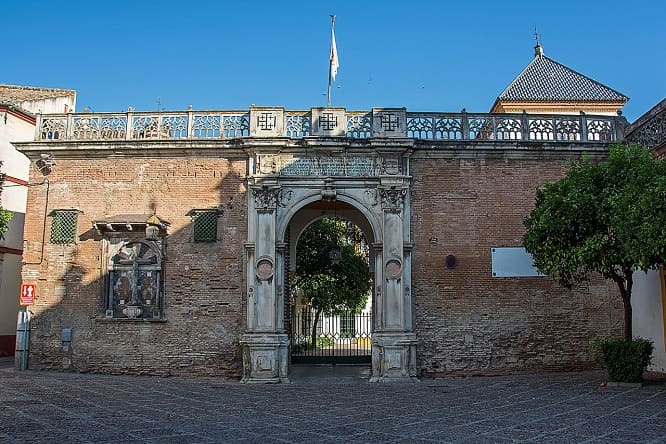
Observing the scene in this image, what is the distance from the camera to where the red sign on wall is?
14195 mm

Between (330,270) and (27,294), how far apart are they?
41.1ft

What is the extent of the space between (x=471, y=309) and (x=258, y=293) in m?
5.11

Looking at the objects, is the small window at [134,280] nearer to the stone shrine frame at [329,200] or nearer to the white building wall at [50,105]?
the stone shrine frame at [329,200]

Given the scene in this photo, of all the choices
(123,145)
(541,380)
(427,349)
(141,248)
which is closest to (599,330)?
(541,380)

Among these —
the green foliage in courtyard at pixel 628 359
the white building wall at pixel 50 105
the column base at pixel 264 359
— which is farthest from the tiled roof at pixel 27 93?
the green foliage in courtyard at pixel 628 359

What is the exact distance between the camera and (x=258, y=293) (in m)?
13.8

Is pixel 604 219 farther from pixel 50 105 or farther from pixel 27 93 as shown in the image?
pixel 27 93

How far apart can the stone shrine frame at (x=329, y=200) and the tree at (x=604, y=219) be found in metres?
3.14

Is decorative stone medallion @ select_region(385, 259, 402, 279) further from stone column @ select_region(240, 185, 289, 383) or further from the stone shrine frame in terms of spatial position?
stone column @ select_region(240, 185, 289, 383)

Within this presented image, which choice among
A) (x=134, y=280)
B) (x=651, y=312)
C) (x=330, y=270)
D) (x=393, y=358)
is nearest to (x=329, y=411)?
(x=393, y=358)

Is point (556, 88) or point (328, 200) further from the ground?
point (556, 88)

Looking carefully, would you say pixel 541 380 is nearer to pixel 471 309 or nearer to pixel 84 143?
pixel 471 309

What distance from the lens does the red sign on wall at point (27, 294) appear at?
46.6ft

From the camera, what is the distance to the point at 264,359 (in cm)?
1345
